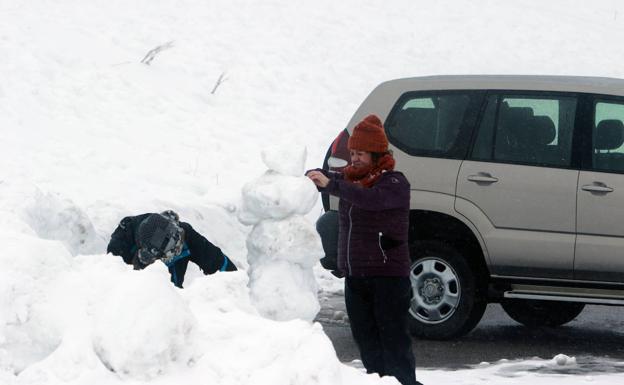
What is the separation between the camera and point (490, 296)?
9.98 meters

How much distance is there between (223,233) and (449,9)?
11.3 meters

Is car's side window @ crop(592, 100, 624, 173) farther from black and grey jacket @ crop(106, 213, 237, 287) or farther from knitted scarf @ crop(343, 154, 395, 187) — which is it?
black and grey jacket @ crop(106, 213, 237, 287)

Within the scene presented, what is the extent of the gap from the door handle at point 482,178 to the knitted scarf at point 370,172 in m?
2.51

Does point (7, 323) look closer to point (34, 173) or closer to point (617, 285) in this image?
point (617, 285)

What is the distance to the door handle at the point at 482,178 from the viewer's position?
9703 mm

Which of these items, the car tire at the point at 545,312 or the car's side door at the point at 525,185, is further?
the car tire at the point at 545,312

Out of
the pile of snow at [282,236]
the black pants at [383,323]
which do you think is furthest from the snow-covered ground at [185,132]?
the black pants at [383,323]

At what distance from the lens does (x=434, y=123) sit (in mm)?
10039

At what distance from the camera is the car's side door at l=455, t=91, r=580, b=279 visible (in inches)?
376

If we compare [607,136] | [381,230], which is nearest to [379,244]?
[381,230]

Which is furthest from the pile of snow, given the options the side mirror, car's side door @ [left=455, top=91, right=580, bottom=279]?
car's side door @ [left=455, top=91, right=580, bottom=279]

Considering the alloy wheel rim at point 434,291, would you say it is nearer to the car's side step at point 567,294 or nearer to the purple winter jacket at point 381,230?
the car's side step at point 567,294

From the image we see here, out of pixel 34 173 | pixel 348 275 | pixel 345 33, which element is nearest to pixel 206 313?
pixel 348 275

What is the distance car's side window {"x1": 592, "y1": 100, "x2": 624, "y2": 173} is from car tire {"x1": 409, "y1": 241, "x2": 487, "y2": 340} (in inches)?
43.9
